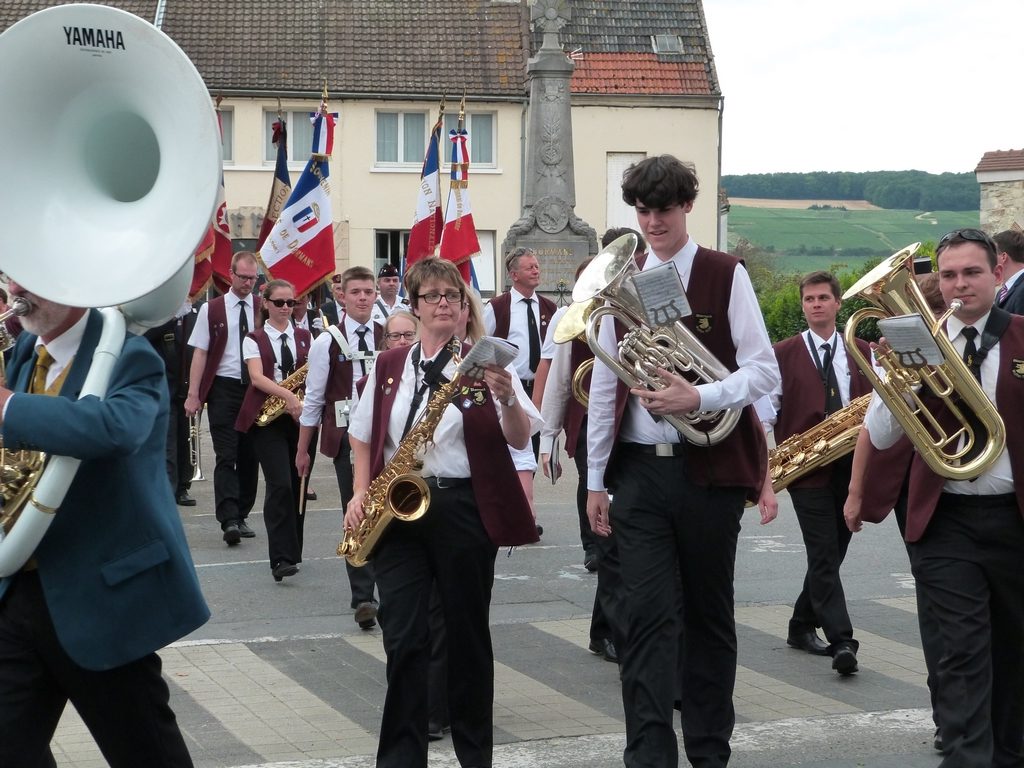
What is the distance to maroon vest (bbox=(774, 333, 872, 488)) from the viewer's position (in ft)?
27.3

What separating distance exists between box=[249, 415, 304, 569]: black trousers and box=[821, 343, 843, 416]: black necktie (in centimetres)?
381

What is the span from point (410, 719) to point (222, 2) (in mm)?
39500

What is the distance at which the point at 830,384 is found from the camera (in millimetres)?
8414

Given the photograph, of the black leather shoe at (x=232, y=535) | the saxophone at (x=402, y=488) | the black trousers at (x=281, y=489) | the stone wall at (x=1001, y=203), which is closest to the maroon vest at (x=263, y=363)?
the black trousers at (x=281, y=489)

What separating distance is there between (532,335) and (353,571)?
11.4 ft

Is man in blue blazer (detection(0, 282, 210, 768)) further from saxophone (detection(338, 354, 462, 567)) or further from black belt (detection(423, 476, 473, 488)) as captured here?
black belt (detection(423, 476, 473, 488))

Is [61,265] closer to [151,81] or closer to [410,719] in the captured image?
[151,81]

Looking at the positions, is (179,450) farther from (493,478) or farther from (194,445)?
(493,478)

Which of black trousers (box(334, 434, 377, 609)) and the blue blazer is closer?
the blue blazer

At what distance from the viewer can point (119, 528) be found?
4.15 meters

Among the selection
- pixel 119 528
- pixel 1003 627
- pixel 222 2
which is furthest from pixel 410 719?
pixel 222 2

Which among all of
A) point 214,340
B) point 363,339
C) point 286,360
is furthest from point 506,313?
point 214,340

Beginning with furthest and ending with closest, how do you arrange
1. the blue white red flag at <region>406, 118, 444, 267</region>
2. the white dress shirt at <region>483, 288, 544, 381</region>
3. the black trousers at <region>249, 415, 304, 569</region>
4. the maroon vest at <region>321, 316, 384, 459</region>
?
the blue white red flag at <region>406, 118, 444, 267</region> → the white dress shirt at <region>483, 288, 544, 381</region> → the black trousers at <region>249, 415, 304, 569</region> → the maroon vest at <region>321, 316, 384, 459</region>

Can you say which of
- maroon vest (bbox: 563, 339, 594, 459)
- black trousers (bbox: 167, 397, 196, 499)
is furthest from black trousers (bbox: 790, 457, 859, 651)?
black trousers (bbox: 167, 397, 196, 499)
